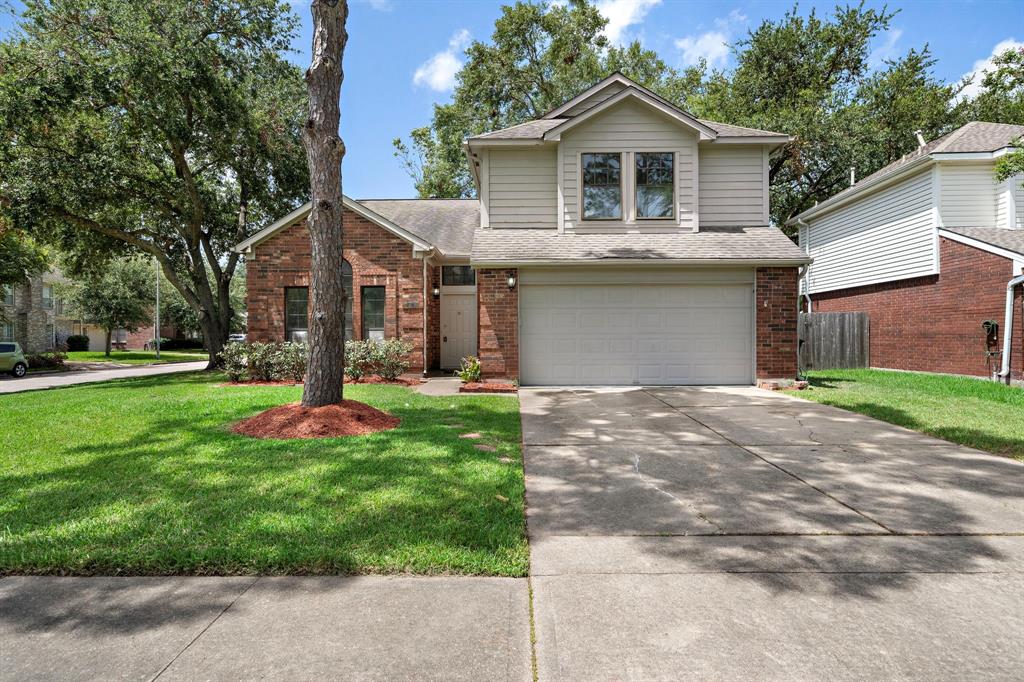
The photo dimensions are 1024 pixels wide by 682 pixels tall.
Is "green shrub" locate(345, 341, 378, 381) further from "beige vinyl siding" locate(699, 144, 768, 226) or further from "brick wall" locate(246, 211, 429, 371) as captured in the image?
"beige vinyl siding" locate(699, 144, 768, 226)

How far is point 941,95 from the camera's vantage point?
21.2 m

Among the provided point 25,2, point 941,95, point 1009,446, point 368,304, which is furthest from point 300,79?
point 941,95

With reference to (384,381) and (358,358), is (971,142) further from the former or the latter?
(358,358)

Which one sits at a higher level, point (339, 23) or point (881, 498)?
point (339, 23)

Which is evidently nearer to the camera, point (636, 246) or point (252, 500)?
point (252, 500)

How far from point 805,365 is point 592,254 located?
28.2 ft

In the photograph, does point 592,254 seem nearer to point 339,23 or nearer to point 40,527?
point 339,23

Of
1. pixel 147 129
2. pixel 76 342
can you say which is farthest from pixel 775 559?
pixel 76 342

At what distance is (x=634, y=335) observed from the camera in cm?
1097

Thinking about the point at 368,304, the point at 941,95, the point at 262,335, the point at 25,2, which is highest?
the point at 941,95

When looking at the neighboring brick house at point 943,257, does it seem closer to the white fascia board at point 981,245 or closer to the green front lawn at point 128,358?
the white fascia board at point 981,245

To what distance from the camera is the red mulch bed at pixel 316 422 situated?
6.00 metres

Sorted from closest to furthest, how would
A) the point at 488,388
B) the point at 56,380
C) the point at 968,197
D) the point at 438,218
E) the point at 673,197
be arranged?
the point at 488,388 → the point at 673,197 → the point at 968,197 → the point at 438,218 → the point at 56,380

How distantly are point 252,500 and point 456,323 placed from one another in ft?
35.5
